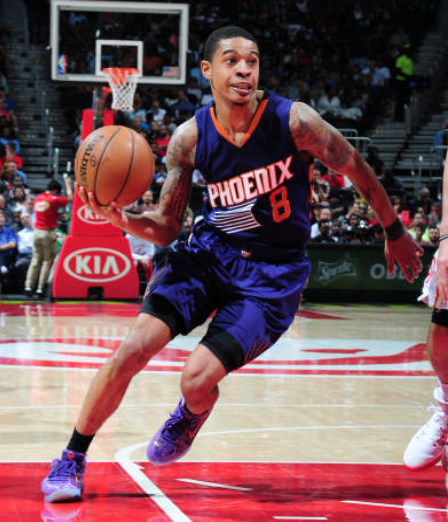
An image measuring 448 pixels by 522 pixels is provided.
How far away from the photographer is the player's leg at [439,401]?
4062mm

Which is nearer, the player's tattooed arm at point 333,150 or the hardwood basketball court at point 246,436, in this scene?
the hardwood basketball court at point 246,436

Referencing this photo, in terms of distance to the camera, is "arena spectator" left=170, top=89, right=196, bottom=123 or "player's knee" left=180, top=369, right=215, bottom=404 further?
"arena spectator" left=170, top=89, right=196, bottom=123

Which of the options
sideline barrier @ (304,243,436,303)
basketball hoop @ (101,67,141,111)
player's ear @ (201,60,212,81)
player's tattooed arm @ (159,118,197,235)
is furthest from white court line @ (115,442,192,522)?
sideline barrier @ (304,243,436,303)

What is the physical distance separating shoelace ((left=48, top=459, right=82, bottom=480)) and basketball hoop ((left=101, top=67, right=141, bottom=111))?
900 centimetres

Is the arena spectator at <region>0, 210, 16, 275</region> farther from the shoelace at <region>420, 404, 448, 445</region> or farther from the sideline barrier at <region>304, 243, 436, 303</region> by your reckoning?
the shoelace at <region>420, 404, 448, 445</region>

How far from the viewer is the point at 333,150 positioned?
12.5ft

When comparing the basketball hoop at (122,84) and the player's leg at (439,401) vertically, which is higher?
the basketball hoop at (122,84)

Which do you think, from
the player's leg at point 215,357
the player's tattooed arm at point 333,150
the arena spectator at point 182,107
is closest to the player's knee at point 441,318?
the player's tattooed arm at point 333,150

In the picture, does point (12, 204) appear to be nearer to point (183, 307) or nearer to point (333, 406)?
point (333, 406)

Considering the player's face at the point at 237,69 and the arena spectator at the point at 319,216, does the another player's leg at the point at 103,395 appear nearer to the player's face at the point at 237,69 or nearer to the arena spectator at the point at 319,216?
the player's face at the point at 237,69

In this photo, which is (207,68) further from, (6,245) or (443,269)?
(6,245)

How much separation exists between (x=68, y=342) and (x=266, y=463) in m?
4.61

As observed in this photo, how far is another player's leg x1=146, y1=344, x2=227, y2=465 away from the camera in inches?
141

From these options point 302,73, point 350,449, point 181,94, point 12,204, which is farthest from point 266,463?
point 302,73
